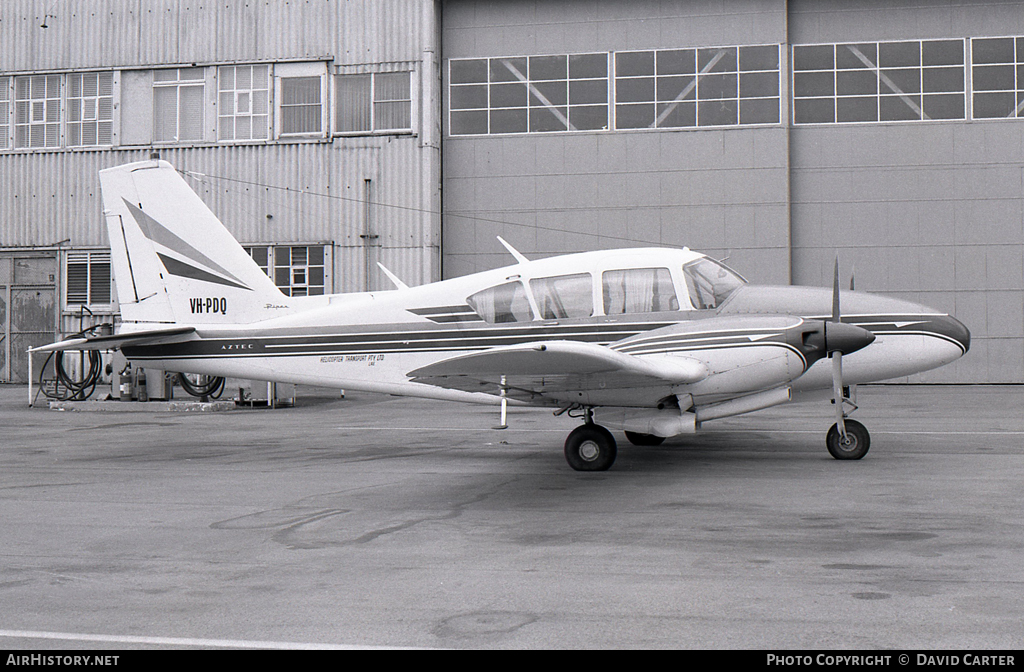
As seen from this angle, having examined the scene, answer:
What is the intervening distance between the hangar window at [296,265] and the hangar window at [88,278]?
14.0 ft

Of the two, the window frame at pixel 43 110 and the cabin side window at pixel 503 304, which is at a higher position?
the window frame at pixel 43 110

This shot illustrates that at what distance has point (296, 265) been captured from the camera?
83.9 feet

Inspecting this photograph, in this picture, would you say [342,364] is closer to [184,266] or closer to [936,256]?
[184,266]

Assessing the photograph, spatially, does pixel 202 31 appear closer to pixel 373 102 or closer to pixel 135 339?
pixel 373 102

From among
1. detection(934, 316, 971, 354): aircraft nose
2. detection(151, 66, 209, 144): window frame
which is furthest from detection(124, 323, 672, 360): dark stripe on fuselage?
detection(151, 66, 209, 144): window frame

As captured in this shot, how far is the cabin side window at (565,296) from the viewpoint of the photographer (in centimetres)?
1026

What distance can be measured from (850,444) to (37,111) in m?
25.3

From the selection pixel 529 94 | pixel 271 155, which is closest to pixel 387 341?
pixel 529 94

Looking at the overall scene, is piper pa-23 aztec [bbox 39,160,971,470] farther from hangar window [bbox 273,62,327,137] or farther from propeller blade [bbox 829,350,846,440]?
hangar window [bbox 273,62,327,137]

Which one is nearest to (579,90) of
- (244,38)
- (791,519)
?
(244,38)

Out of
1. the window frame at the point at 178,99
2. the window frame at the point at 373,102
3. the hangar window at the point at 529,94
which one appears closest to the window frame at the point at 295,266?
the window frame at the point at 373,102

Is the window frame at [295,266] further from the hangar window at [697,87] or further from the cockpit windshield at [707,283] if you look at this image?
the cockpit windshield at [707,283]

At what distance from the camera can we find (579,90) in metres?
24.9

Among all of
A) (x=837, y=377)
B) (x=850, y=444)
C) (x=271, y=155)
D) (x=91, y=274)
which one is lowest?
(x=850, y=444)
